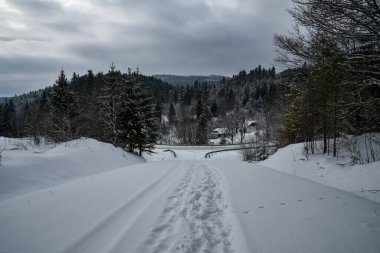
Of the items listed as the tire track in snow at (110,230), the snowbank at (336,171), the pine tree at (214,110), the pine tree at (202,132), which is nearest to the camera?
the tire track in snow at (110,230)

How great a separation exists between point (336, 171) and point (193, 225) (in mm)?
7418

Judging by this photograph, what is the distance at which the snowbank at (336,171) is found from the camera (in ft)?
24.7

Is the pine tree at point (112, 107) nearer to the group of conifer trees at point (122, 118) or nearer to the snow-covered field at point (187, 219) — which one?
the group of conifer trees at point (122, 118)

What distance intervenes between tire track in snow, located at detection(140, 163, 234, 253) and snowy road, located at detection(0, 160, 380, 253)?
0.05 ft

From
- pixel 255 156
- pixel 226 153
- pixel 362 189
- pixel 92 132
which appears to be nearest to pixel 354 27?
pixel 362 189

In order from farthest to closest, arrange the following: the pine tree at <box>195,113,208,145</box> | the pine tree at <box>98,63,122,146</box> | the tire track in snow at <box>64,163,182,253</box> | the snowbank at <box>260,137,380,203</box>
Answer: the pine tree at <box>195,113,208,145</box>, the pine tree at <box>98,63,122,146</box>, the snowbank at <box>260,137,380,203</box>, the tire track in snow at <box>64,163,182,253</box>

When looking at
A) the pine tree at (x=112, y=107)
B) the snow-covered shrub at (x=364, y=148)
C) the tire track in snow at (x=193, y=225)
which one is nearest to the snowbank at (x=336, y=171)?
the snow-covered shrub at (x=364, y=148)

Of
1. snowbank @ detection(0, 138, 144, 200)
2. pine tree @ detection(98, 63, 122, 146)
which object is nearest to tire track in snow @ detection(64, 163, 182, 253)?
snowbank @ detection(0, 138, 144, 200)

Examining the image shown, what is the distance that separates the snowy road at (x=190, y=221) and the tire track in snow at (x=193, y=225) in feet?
0.05

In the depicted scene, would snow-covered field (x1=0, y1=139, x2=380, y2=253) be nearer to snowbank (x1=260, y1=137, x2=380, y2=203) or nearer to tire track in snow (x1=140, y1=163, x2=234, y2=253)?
tire track in snow (x1=140, y1=163, x2=234, y2=253)

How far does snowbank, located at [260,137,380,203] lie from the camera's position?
754 cm

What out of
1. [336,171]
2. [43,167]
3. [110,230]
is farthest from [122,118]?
[110,230]

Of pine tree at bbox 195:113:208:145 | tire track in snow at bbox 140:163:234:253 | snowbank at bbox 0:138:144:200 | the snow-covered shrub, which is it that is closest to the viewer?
tire track in snow at bbox 140:163:234:253

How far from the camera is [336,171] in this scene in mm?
9820
